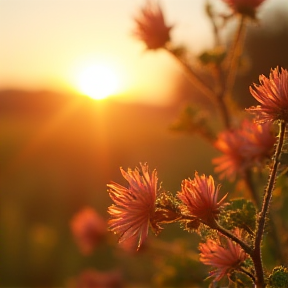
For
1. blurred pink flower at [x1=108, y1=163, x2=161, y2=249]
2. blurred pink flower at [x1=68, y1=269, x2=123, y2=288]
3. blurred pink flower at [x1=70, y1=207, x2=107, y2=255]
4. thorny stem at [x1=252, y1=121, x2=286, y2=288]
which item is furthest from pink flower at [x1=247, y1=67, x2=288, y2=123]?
blurred pink flower at [x1=70, y1=207, x2=107, y2=255]

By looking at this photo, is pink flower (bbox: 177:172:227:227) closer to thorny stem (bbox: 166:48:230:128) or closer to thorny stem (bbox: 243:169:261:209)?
thorny stem (bbox: 243:169:261:209)

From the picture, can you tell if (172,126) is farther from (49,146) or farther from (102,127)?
(102,127)

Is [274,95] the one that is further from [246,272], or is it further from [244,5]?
[244,5]

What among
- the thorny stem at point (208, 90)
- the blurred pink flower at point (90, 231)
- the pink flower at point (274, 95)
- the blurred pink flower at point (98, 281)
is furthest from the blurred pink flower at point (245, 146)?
the blurred pink flower at point (90, 231)

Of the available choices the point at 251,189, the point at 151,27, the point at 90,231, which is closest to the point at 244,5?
the point at 151,27

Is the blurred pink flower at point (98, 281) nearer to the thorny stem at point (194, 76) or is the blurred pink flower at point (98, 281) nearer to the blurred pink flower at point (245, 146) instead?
the thorny stem at point (194, 76)

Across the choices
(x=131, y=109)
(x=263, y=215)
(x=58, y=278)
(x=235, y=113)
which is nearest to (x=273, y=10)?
(x=131, y=109)

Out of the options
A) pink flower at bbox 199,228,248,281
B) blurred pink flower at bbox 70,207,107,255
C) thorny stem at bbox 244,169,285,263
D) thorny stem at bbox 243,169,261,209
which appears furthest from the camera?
blurred pink flower at bbox 70,207,107,255
